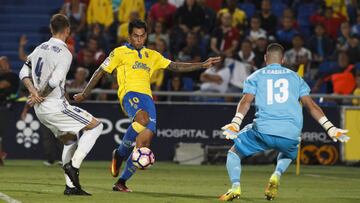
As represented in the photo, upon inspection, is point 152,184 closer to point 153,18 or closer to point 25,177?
point 25,177

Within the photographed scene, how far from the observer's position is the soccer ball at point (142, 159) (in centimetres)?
1304

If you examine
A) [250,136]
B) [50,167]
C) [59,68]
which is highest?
[59,68]

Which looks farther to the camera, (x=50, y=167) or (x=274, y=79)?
(x=50, y=167)

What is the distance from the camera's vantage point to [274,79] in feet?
40.1

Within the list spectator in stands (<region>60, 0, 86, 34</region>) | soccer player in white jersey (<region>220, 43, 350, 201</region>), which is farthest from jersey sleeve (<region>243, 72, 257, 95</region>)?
spectator in stands (<region>60, 0, 86, 34</region>)

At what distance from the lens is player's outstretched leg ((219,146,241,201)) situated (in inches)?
475

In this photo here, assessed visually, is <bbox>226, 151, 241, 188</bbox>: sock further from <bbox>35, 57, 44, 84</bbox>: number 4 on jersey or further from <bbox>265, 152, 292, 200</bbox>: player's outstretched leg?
<bbox>35, 57, 44, 84</bbox>: number 4 on jersey

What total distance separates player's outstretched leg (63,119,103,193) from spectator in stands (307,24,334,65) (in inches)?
474

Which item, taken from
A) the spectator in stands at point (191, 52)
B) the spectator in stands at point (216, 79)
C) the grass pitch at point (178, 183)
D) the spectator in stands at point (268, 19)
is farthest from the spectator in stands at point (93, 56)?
the spectator in stands at point (268, 19)

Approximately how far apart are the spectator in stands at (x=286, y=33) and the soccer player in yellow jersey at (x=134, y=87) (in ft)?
34.0

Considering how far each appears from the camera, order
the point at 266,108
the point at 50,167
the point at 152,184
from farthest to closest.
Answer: the point at 50,167
the point at 152,184
the point at 266,108

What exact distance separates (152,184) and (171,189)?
0.97 metres

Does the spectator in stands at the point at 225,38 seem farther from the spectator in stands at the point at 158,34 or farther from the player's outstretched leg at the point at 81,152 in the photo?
the player's outstretched leg at the point at 81,152

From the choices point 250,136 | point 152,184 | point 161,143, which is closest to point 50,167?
point 161,143
